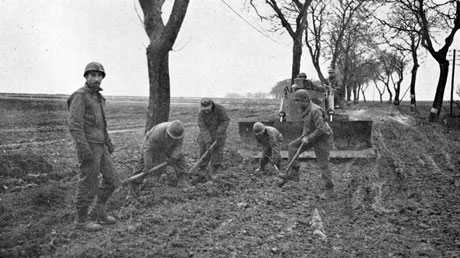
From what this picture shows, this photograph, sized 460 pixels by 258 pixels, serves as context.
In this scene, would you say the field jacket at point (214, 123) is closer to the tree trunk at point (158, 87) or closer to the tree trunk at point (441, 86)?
the tree trunk at point (158, 87)

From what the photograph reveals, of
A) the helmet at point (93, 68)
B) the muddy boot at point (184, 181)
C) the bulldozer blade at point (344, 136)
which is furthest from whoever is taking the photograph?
the bulldozer blade at point (344, 136)

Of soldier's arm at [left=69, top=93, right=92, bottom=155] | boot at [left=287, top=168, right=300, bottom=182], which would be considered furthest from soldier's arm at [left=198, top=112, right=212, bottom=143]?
soldier's arm at [left=69, top=93, right=92, bottom=155]

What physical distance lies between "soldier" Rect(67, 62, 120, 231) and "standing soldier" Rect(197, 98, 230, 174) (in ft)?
10.5

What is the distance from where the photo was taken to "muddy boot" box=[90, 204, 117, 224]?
5090 mm

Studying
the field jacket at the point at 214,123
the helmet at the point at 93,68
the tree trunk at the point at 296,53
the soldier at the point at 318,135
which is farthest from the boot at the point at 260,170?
the tree trunk at the point at 296,53

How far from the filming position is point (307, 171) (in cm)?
860

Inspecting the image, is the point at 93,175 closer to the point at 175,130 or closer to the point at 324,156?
the point at 175,130

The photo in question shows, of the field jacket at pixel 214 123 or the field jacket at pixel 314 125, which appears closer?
the field jacket at pixel 314 125

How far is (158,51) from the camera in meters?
7.87

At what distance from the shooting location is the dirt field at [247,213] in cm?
433

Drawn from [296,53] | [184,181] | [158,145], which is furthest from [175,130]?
[296,53]

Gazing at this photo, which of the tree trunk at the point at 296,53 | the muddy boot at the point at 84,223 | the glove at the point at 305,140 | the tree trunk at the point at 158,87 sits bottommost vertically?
the muddy boot at the point at 84,223

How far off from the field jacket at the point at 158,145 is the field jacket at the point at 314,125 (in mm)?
2145

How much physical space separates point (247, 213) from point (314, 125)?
2378 millimetres
